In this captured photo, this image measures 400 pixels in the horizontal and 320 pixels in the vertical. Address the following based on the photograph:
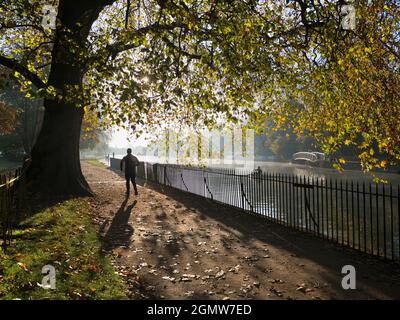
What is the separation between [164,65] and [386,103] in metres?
6.67

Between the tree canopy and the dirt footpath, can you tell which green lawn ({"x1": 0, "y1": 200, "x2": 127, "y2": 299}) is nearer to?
the dirt footpath

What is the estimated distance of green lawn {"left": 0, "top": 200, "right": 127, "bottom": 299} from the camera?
4879mm

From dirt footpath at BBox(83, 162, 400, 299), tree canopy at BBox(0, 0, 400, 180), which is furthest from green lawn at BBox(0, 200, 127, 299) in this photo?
tree canopy at BBox(0, 0, 400, 180)

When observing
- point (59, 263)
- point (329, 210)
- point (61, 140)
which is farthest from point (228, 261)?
point (329, 210)

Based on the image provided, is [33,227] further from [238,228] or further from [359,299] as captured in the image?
[359,299]

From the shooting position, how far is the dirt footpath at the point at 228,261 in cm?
561

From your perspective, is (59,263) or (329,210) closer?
(59,263)

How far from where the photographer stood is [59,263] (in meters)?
6.11

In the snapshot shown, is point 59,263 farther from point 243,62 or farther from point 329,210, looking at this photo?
point 329,210

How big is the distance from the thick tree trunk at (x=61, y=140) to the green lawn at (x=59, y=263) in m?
4.51

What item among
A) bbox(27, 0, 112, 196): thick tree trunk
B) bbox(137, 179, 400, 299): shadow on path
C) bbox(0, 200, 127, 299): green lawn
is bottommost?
bbox(137, 179, 400, 299): shadow on path

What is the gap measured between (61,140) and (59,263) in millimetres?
9047

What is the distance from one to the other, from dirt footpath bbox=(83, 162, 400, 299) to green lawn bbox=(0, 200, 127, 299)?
0.39 metres
